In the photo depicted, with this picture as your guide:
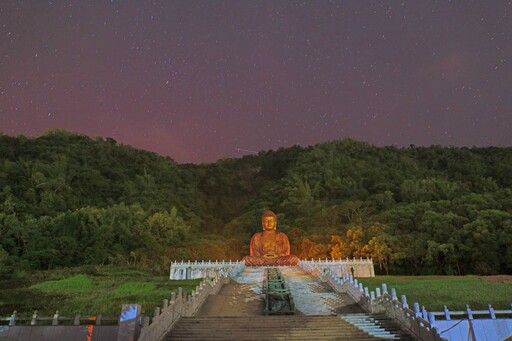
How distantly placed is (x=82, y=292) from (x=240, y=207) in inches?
1856

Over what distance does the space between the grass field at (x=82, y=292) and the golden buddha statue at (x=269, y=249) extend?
21.6 ft

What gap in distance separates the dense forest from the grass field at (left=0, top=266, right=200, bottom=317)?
4.85m

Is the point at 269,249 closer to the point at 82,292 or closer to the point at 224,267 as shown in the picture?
the point at 224,267

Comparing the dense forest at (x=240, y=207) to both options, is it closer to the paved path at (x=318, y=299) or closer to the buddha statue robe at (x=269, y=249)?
the buddha statue robe at (x=269, y=249)

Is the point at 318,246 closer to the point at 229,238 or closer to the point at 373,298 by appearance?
the point at 229,238

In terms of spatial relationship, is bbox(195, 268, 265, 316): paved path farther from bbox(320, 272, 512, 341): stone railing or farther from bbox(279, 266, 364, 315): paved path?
bbox(320, 272, 512, 341): stone railing

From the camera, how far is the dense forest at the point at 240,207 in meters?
33.8

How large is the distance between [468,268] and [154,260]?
2531 cm

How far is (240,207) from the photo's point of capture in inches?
2665

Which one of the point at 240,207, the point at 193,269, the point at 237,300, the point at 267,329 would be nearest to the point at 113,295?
the point at 237,300

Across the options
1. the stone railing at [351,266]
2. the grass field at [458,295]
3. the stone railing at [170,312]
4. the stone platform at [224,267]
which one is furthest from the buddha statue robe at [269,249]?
the stone railing at [170,312]

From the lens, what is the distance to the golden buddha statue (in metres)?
28.6

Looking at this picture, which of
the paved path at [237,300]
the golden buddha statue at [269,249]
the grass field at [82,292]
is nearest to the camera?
the paved path at [237,300]

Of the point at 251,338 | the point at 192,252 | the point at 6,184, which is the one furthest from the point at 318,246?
the point at 6,184
